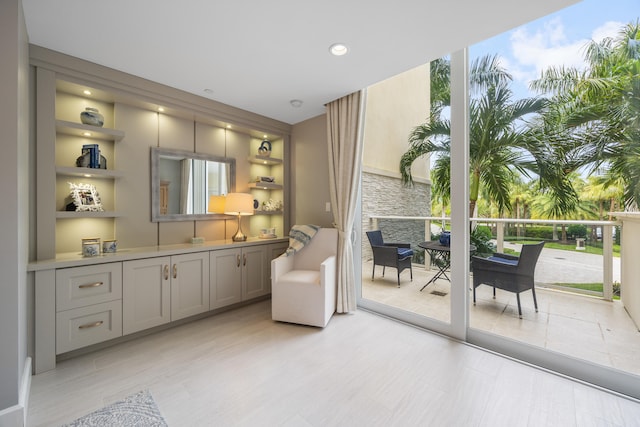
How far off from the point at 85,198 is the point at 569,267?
4.05 metres

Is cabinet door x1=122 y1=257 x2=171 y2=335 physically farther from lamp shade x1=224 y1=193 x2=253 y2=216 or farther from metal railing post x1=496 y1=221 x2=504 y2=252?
metal railing post x1=496 y1=221 x2=504 y2=252

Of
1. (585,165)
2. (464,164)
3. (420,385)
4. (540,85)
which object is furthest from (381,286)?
(540,85)

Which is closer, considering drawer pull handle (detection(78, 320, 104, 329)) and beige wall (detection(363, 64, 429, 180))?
drawer pull handle (detection(78, 320, 104, 329))

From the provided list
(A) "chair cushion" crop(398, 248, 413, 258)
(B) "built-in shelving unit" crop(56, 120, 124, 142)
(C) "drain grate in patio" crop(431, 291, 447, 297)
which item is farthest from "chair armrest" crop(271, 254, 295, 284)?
(B) "built-in shelving unit" crop(56, 120, 124, 142)

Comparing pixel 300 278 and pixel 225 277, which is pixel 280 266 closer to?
pixel 300 278

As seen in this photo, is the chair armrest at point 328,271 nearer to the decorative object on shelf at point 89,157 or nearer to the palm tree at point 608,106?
the palm tree at point 608,106

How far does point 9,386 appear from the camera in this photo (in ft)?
4.86

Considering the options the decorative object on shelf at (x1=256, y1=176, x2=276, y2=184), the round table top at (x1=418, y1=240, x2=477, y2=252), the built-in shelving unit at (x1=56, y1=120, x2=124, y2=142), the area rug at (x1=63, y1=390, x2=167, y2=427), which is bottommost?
the area rug at (x1=63, y1=390, x2=167, y2=427)

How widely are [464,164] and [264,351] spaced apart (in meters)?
2.37

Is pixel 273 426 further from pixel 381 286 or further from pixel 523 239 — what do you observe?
pixel 523 239

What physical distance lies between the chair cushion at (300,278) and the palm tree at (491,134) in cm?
149

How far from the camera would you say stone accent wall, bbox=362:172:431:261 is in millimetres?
2775

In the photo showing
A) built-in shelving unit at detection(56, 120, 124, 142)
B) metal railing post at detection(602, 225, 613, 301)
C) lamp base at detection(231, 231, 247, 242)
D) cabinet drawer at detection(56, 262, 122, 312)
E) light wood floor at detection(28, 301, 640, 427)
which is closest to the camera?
light wood floor at detection(28, 301, 640, 427)

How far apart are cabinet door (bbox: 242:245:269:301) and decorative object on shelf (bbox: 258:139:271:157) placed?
52.4 inches
